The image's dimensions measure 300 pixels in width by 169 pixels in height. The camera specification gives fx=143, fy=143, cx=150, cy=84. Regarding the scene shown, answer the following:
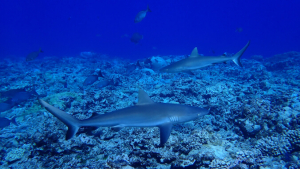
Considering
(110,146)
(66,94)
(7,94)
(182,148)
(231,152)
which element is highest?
(7,94)

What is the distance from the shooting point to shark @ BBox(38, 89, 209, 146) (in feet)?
10.2

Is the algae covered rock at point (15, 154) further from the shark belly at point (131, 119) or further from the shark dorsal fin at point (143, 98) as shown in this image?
the shark dorsal fin at point (143, 98)

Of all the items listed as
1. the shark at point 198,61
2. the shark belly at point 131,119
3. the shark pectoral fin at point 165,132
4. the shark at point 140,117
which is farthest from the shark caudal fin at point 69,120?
the shark at point 198,61

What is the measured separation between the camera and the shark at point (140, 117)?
3.11m

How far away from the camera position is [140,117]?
3199 mm

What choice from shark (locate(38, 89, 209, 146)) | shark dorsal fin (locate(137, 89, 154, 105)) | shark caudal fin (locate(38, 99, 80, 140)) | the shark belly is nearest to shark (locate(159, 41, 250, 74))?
shark (locate(38, 89, 209, 146))

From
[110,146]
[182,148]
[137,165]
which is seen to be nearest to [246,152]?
[182,148]

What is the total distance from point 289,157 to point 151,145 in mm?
2952

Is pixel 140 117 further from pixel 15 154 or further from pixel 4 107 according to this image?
pixel 4 107

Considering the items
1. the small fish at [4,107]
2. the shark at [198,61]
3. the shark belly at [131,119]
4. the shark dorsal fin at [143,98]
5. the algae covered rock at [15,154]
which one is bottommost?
the algae covered rock at [15,154]

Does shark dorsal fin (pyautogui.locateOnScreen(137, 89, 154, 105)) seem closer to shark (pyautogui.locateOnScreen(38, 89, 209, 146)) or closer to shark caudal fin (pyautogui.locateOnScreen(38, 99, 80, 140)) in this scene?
shark (pyautogui.locateOnScreen(38, 89, 209, 146))

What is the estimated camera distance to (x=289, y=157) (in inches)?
120

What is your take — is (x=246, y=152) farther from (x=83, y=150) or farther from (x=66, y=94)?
(x=66, y=94)

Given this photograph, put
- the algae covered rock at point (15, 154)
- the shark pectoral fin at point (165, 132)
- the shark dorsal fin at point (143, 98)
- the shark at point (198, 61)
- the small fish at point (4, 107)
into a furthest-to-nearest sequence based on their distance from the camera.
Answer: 1. the small fish at point (4, 107)
2. the shark at point (198, 61)
3. the algae covered rock at point (15, 154)
4. the shark dorsal fin at point (143, 98)
5. the shark pectoral fin at point (165, 132)
